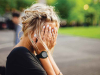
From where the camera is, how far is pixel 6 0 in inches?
898

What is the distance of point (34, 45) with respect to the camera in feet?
4.26

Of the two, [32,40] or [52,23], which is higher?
[52,23]

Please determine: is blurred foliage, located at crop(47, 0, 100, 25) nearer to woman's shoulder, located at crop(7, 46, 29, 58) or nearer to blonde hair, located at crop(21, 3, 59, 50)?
blonde hair, located at crop(21, 3, 59, 50)

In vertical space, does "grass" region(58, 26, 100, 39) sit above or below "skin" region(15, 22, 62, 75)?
below

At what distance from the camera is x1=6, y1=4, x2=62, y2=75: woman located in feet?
3.56

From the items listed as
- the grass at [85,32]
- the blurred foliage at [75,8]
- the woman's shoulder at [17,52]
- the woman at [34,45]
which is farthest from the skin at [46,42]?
the blurred foliage at [75,8]

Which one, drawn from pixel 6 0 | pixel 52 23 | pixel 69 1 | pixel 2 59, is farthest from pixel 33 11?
pixel 69 1

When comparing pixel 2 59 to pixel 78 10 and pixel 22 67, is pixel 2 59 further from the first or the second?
pixel 78 10

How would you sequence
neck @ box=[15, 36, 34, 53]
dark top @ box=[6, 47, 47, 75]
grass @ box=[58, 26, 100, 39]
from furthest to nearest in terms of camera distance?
grass @ box=[58, 26, 100, 39]
neck @ box=[15, 36, 34, 53]
dark top @ box=[6, 47, 47, 75]

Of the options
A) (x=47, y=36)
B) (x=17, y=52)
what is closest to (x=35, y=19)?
(x=47, y=36)

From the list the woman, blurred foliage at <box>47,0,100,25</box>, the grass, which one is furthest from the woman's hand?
blurred foliage at <box>47,0,100,25</box>

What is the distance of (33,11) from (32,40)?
303 millimetres

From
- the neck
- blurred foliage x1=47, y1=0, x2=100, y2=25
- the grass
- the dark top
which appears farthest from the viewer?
blurred foliage x1=47, y1=0, x2=100, y2=25

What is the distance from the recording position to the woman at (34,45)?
3.56 feet
